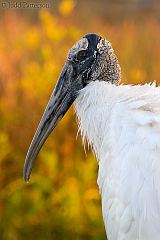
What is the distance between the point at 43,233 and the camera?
4.99 metres

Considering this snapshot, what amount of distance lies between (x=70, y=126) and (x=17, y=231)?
2.66ft

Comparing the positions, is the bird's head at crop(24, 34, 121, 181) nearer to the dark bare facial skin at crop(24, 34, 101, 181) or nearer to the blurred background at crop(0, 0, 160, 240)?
the dark bare facial skin at crop(24, 34, 101, 181)

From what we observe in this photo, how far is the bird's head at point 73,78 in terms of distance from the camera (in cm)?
330

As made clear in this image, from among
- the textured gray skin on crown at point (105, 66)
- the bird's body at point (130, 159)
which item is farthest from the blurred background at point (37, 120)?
the bird's body at point (130, 159)

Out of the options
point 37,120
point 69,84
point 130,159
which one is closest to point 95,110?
point 69,84

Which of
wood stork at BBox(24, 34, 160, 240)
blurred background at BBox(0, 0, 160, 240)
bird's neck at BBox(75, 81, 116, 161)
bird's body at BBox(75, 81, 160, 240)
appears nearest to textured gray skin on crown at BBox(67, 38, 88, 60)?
wood stork at BBox(24, 34, 160, 240)

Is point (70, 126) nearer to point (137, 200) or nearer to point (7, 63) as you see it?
point (7, 63)

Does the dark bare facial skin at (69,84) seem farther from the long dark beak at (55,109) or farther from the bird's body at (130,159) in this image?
the bird's body at (130,159)

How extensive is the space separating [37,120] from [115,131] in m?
2.21

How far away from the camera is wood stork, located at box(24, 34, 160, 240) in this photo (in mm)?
2662

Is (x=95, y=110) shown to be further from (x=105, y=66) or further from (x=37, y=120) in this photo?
(x=37, y=120)

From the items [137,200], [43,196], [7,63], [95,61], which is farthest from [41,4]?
[137,200]

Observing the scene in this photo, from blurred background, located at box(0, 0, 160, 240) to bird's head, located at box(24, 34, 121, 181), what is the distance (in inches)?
61.8

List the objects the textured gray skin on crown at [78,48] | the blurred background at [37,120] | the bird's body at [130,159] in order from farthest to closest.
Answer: the blurred background at [37,120], the textured gray skin on crown at [78,48], the bird's body at [130,159]
